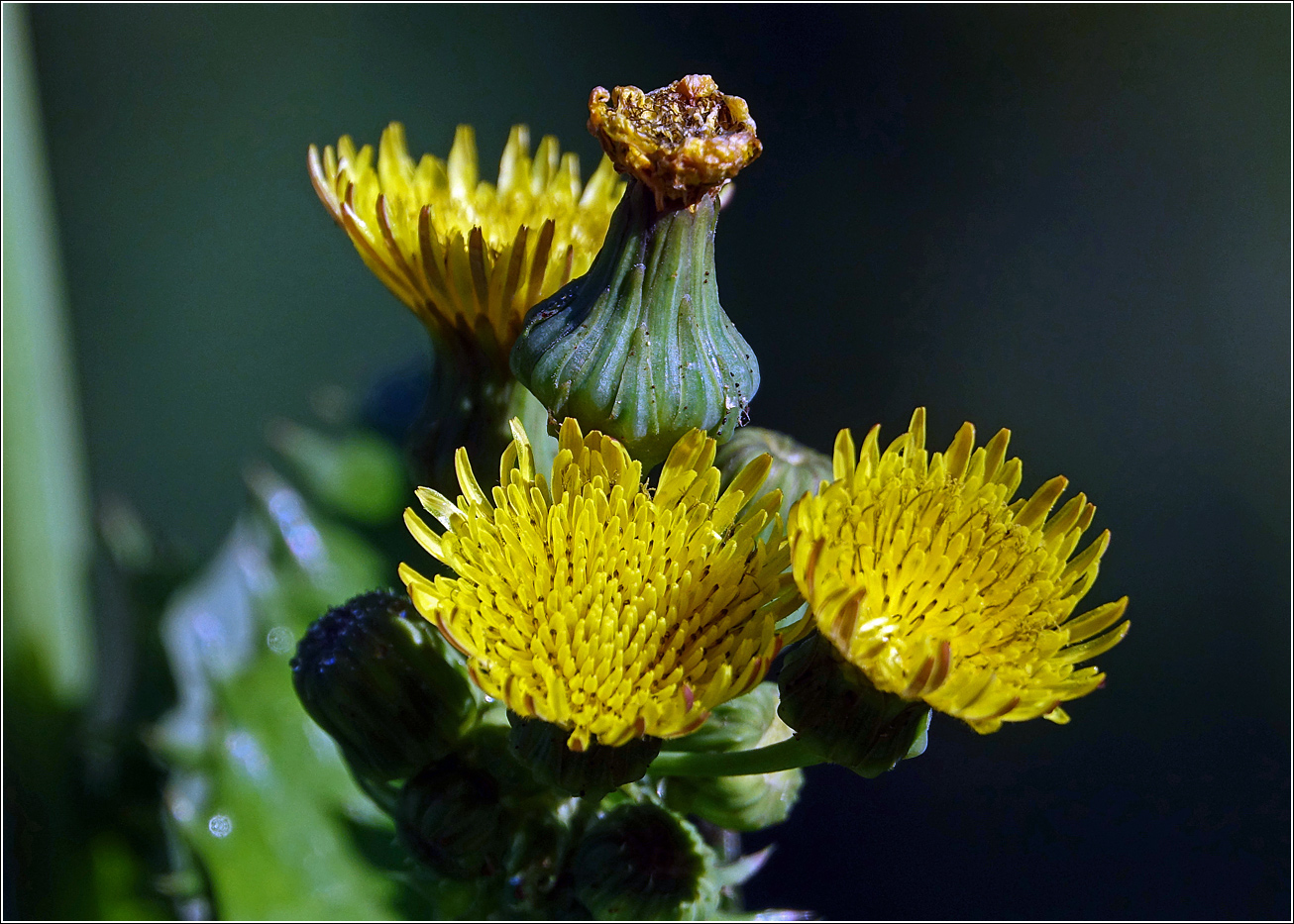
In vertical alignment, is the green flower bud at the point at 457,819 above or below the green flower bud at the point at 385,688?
below

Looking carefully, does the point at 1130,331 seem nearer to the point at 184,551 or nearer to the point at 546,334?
the point at 546,334

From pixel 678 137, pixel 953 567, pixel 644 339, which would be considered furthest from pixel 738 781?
pixel 678 137

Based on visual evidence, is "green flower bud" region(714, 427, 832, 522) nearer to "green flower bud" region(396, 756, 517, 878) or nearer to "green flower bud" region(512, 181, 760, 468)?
"green flower bud" region(512, 181, 760, 468)

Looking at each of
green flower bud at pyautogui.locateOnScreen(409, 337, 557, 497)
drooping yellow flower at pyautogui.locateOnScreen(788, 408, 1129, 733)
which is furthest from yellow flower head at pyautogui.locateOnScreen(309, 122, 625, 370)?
drooping yellow flower at pyautogui.locateOnScreen(788, 408, 1129, 733)

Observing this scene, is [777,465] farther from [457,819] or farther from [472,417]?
[457,819]

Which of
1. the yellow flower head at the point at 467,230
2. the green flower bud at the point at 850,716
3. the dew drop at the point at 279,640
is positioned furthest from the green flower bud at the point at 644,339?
the dew drop at the point at 279,640

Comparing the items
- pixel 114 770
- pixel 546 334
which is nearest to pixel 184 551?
pixel 114 770

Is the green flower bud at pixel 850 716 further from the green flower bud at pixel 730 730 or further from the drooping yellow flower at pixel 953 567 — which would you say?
the green flower bud at pixel 730 730
